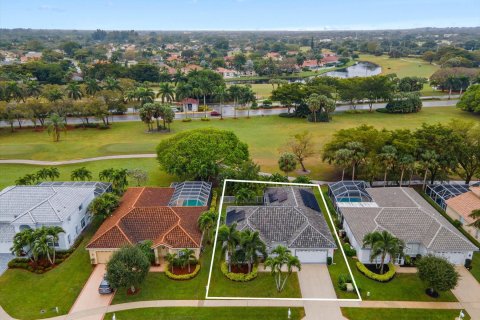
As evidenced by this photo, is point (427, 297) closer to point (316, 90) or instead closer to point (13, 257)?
point (13, 257)

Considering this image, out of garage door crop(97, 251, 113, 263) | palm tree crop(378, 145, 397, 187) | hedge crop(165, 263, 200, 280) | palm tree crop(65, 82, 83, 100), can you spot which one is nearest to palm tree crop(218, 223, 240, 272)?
hedge crop(165, 263, 200, 280)

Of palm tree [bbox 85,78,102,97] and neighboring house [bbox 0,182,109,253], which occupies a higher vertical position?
palm tree [bbox 85,78,102,97]

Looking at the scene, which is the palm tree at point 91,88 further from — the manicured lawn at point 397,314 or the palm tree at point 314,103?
the manicured lawn at point 397,314

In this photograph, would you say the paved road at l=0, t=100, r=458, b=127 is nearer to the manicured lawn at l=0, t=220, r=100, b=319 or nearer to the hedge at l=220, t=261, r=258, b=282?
the manicured lawn at l=0, t=220, r=100, b=319

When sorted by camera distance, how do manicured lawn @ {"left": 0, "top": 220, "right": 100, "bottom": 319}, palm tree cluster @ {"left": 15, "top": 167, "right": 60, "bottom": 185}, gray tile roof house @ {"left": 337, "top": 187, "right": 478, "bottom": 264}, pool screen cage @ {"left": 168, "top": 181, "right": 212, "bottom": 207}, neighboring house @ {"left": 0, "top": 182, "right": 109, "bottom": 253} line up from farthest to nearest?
palm tree cluster @ {"left": 15, "top": 167, "right": 60, "bottom": 185}, pool screen cage @ {"left": 168, "top": 181, "right": 212, "bottom": 207}, neighboring house @ {"left": 0, "top": 182, "right": 109, "bottom": 253}, gray tile roof house @ {"left": 337, "top": 187, "right": 478, "bottom": 264}, manicured lawn @ {"left": 0, "top": 220, "right": 100, "bottom": 319}

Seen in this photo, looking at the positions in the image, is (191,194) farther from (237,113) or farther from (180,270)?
(237,113)

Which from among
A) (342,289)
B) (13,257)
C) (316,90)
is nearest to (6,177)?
(13,257)

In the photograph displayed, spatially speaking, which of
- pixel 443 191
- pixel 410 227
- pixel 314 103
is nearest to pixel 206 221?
pixel 410 227
